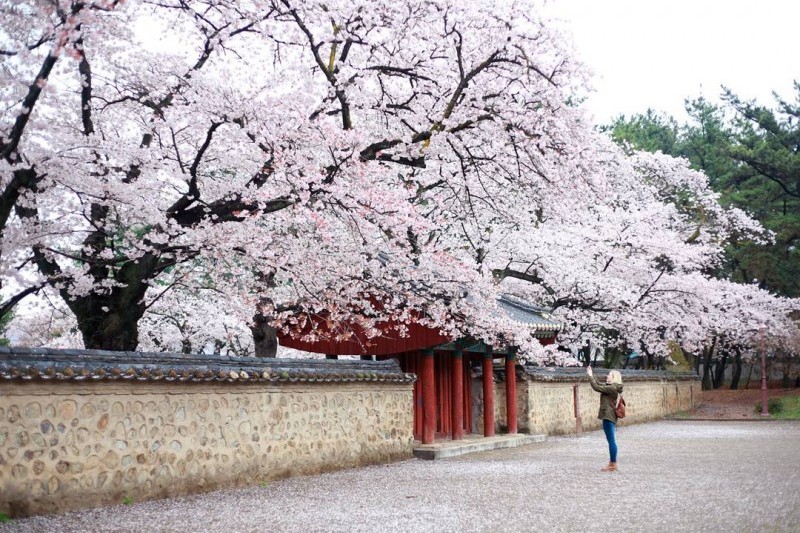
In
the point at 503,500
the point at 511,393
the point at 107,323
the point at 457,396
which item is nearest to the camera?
the point at 503,500

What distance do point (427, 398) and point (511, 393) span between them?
4537mm

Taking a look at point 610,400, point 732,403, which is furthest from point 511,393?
point 732,403

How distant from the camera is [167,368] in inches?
384

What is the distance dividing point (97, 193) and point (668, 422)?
25.1 metres

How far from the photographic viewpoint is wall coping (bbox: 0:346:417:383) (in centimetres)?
793

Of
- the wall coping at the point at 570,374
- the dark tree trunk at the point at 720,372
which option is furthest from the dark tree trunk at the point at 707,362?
the wall coping at the point at 570,374

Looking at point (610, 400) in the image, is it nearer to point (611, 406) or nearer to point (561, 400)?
point (611, 406)

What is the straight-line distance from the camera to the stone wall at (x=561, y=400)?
824 inches

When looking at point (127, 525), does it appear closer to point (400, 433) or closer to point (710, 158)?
point (400, 433)

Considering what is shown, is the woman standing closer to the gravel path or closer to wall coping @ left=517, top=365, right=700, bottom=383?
the gravel path

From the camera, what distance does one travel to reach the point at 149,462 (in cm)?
948

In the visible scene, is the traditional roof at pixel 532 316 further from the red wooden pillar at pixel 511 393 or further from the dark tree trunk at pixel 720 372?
the dark tree trunk at pixel 720 372

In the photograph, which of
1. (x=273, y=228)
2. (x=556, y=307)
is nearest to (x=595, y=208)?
(x=556, y=307)

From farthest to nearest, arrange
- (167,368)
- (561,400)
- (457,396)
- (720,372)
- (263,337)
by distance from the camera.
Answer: (720,372) → (561,400) → (457,396) → (263,337) → (167,368)
